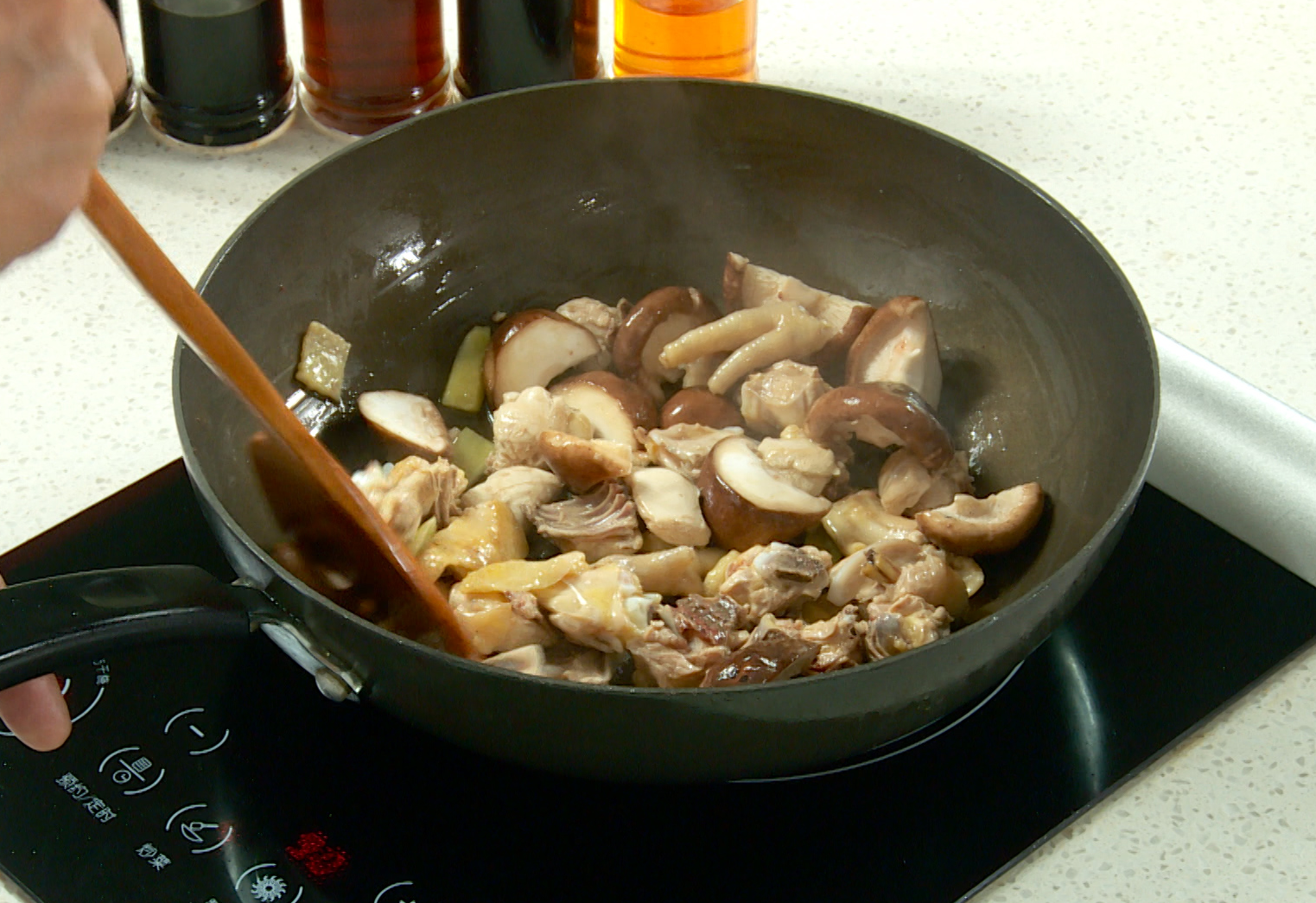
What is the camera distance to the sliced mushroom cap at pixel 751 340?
3.67 ft

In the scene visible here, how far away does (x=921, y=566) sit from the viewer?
917mm

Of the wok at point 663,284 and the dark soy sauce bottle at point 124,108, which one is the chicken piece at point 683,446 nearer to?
the wok at point 663,284

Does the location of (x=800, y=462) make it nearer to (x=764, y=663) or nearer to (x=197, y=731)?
(x=764, y=663)

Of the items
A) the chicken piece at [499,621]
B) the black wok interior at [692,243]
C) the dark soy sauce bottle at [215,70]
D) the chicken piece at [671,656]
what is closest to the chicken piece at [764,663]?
the chicken piece at [671,656]

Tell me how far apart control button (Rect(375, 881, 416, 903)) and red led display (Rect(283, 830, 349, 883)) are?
28mm

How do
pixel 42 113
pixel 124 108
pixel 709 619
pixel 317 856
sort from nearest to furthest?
pixel 42 113
pixel 317 856
pixel 709 619
pixel 124 108

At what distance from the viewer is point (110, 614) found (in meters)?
0.68

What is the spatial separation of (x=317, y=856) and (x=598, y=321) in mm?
535

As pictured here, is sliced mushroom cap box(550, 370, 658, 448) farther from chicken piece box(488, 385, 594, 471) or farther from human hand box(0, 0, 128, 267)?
human hand box(0, 0, 128, 267)

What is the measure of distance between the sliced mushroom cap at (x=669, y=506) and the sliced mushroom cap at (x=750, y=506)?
0.04 feet

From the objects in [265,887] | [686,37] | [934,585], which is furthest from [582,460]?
[686,37]

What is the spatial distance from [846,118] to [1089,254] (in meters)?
0.24

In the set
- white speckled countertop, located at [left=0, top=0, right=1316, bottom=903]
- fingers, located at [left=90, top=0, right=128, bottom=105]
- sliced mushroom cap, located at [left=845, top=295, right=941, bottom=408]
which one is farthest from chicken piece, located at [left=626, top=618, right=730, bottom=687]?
fingers, located at [left=90, top=0, right=128, bottom=105]

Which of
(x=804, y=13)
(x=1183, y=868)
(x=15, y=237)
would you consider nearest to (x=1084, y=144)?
(x=804, y=13)
